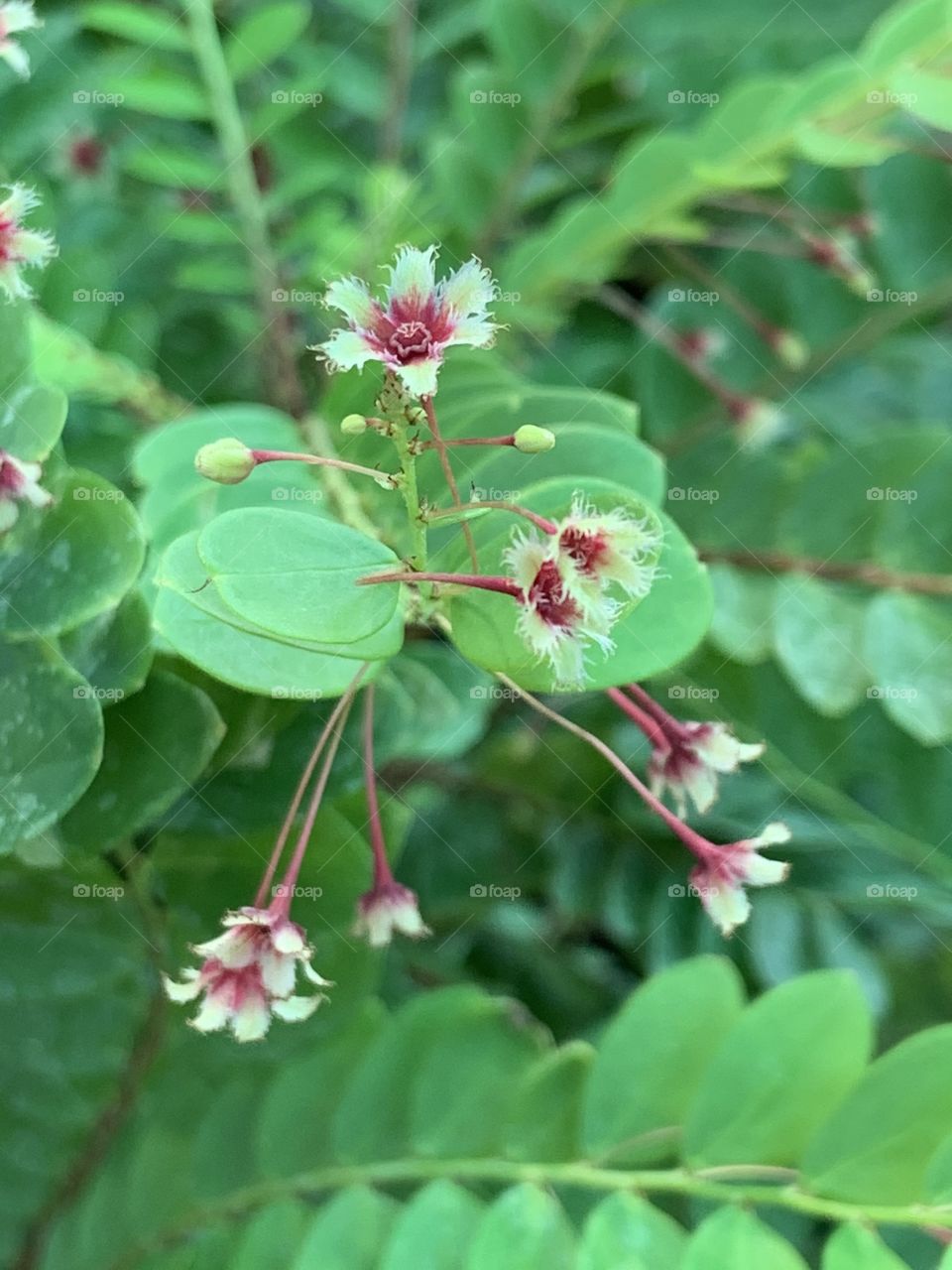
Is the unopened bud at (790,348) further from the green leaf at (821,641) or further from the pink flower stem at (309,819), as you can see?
the pink flower stem at (309,819)

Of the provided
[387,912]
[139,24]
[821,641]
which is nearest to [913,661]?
[821,641]

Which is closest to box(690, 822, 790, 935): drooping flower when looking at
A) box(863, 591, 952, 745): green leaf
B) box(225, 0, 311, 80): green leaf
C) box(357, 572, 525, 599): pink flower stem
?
box(357, 572, 525, 599): pink flower stem

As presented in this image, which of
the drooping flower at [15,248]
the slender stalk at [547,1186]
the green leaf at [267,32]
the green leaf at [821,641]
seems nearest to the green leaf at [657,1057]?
the slender stalk at [547,1186]

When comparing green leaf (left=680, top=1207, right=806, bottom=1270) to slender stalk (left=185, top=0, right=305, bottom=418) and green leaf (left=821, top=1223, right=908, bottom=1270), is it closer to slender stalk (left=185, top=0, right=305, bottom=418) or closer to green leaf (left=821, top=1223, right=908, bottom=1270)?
green leaf (left=821, top=1223, right=908, bottom=1270)

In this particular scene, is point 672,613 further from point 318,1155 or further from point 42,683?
point 318,1155

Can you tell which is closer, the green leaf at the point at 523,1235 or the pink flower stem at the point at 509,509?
the pink flower stem at the point at 509,509

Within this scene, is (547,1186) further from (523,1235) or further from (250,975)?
(250,975)

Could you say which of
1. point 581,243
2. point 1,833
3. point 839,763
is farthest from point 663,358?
point 1,833
